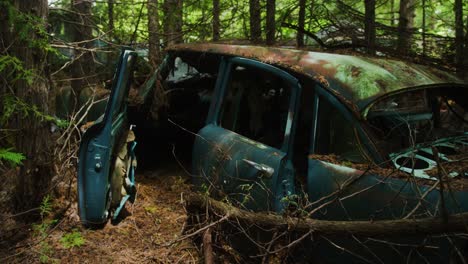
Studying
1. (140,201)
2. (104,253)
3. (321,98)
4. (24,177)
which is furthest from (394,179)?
(24,177)

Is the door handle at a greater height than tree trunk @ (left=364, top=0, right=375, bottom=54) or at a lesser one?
lesser

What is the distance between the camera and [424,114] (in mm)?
3818

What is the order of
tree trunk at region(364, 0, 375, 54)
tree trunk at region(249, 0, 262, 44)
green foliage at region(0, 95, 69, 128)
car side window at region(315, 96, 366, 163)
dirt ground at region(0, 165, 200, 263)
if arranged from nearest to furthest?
car side window at region(315, 96, 366, 163) < dirt ground at region(0, 165, 200, 263) < green foliage at region(0, 95, 69, 128) < tree trunk at region(364, 0, 375, 54) < tree trunk at region(249, 0, 262, 44)

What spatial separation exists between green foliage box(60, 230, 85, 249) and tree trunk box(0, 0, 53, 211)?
63 cm

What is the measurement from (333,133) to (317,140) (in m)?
0.13

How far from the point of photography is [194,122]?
569cm

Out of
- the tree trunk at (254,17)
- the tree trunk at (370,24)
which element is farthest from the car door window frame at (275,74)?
the tree trunk at (254,17)

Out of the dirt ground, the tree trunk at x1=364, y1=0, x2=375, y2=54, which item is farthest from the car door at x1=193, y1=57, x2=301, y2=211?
the tree trunk at x1=364, y1=0, x2=375, y2=54

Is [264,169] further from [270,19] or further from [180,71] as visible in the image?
[270,19]

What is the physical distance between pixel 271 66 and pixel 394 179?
1.40 m

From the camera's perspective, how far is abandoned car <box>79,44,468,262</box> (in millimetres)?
2928

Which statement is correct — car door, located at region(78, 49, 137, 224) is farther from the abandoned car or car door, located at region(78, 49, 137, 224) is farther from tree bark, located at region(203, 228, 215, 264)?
tree bark, located at region(203, 228, 215, 264)

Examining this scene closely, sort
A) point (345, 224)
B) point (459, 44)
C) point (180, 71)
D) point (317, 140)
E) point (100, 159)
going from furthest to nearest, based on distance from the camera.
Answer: point (459, 44)
point (180, 71)
point (100, 159)
point (317, 140)
point (345, 224)

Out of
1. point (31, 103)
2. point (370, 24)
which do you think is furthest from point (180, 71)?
point (370, 24)
